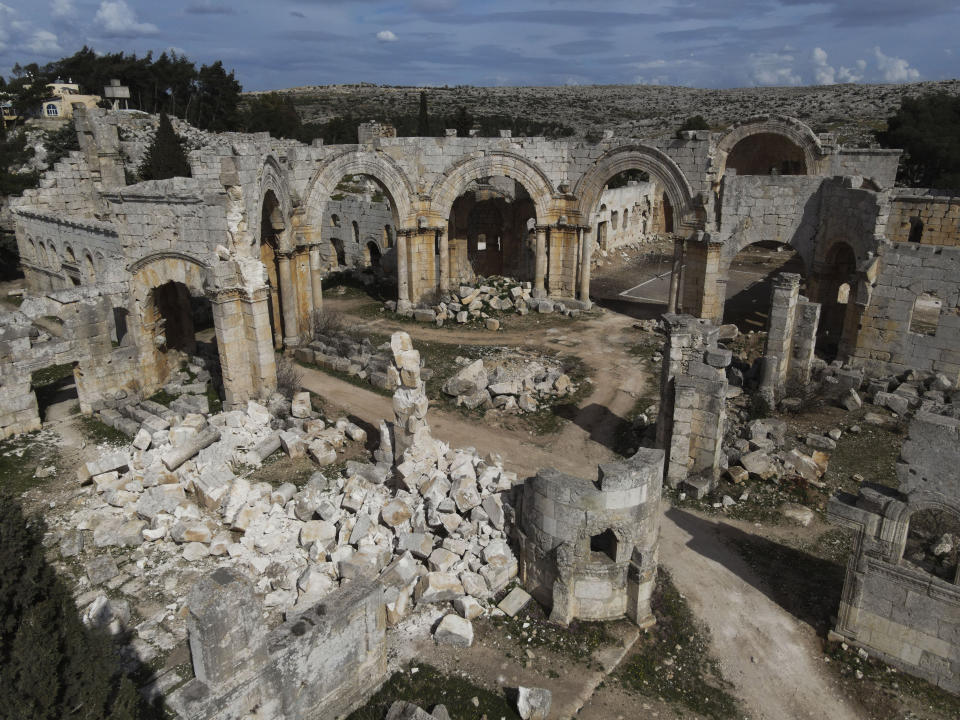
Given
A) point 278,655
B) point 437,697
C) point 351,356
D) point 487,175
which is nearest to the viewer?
point 278,655

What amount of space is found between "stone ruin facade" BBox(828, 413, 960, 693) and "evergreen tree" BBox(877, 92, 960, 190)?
88.8ft

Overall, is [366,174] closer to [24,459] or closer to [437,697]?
[24,459]

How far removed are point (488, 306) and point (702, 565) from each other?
14.0m

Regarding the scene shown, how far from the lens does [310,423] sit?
14.3 m

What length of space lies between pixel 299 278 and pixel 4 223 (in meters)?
20.6

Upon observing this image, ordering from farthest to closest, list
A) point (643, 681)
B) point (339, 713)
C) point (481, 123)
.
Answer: point (481, 123), point (643, 681), point (339, 713)

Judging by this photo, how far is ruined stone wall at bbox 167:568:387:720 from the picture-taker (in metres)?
6.17

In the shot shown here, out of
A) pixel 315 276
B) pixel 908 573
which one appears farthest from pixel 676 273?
pixel 908 573

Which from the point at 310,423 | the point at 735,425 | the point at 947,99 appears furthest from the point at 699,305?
the point at 947,99

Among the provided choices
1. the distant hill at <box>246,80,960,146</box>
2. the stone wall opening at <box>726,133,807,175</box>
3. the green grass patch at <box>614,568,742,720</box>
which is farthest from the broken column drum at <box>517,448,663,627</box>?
the distant hill at <box>246,80,960,146</box>

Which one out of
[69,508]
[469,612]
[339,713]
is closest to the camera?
[339,713]

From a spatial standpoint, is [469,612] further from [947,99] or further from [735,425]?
[947,99]

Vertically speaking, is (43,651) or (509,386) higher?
(43,651)

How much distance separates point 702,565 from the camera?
10.5m
